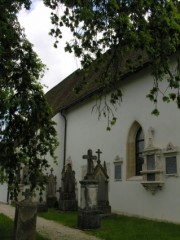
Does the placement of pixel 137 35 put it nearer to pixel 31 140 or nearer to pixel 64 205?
pixel 31 140

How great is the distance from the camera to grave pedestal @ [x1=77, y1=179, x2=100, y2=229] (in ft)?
35.1

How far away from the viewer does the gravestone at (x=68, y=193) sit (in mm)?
16625

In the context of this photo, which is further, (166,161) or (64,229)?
(166,161)

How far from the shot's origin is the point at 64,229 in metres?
10.8

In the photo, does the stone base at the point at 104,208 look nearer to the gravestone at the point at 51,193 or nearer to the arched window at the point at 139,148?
the arched window at the point at 139,148

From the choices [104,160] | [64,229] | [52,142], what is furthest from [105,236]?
[104,160]

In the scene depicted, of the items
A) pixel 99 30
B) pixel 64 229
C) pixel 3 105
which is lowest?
pixel 64 229

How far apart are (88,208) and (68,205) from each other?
5657 millimetres

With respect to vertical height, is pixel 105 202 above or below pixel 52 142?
below

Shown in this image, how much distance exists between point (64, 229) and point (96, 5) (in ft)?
23.6

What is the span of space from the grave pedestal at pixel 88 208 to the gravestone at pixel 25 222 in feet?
9.26

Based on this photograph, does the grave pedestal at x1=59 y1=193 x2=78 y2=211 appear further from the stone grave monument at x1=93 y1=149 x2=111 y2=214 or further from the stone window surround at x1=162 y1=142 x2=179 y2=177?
the stone window surround at x1=162 y1=142 x2=179 y2=177

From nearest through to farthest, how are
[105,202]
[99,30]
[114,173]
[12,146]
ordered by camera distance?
[99,30] → [12,146] → [105,202] → [114,173]

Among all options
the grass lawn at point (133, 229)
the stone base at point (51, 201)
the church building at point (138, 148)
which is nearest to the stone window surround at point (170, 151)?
the church building at point (138, 148)
